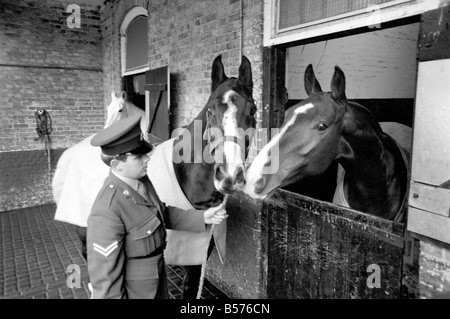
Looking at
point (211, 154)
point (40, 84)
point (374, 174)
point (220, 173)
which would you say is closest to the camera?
point (220, 173)

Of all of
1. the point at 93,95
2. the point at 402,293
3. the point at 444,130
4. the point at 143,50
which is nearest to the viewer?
the point at 444,130

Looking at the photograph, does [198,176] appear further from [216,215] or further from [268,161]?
[268,161]

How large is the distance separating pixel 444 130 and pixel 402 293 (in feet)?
3.66

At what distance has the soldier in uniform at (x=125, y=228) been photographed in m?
1.78

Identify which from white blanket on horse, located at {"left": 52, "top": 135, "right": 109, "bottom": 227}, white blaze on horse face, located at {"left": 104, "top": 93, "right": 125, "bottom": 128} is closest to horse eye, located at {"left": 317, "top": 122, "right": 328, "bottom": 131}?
white blanket on horse, located at {"left": 52, "top": 135, "right": 109, "bottom": 227}

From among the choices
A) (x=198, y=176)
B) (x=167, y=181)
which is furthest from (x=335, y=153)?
(x=167, y=181)

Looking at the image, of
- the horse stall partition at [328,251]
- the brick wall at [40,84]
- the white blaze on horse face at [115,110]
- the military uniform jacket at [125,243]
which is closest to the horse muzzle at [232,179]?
the military uniform jacket at [125,243]

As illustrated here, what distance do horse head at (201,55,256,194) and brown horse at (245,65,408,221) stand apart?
0.50 ft

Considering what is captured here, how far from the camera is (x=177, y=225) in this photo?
2.47 meters

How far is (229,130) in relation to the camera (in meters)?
2.64

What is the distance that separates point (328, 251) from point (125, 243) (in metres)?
1.75

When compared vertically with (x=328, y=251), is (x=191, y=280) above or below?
below

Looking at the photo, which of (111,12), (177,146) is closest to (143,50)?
(111,12)
